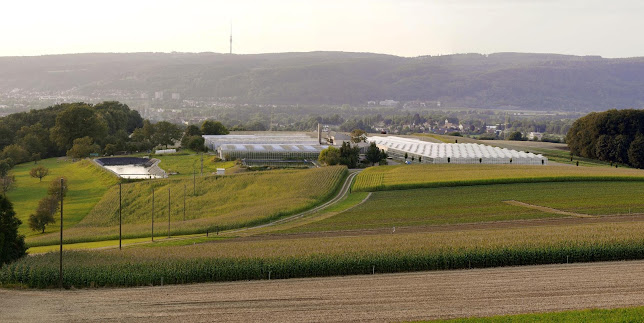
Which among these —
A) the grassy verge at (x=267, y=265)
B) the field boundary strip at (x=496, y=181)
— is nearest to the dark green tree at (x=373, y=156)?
the field boundary strip at (x=496, y=181)

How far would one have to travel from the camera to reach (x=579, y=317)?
21078 mm

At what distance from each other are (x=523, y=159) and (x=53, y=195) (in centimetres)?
5211

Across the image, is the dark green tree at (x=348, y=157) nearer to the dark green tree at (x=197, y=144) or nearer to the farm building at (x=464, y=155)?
the farm building at (x=464, y=155)

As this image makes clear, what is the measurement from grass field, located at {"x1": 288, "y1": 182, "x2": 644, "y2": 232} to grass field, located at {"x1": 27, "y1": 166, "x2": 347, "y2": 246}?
5641 millimetres

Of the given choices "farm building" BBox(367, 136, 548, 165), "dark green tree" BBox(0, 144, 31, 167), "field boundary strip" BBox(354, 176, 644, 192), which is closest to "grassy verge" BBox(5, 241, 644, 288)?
"field boundary strip" BBox(354, 176, 644, 192)

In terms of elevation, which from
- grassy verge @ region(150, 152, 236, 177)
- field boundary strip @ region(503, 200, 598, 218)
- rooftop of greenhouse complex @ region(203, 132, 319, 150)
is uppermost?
rooftop of greenhouse complex @ region(203, 132, 319, 150)

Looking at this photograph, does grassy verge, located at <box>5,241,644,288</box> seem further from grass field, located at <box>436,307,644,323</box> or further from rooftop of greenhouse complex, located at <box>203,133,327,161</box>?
rooftop of greenhouse complex, located at <box>203,133,327,161</box>

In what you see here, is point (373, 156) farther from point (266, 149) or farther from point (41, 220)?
point (41, 220)

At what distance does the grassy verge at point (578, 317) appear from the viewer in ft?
67.6

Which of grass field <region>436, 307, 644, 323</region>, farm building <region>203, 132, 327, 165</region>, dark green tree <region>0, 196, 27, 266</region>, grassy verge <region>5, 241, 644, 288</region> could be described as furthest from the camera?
farm building <region>203, 132, 327, 165</region>

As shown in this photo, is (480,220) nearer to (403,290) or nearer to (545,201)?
(545,201)

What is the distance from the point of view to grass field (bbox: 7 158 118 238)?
55500mm

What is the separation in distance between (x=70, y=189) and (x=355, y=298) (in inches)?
1981

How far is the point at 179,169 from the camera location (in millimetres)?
75625
